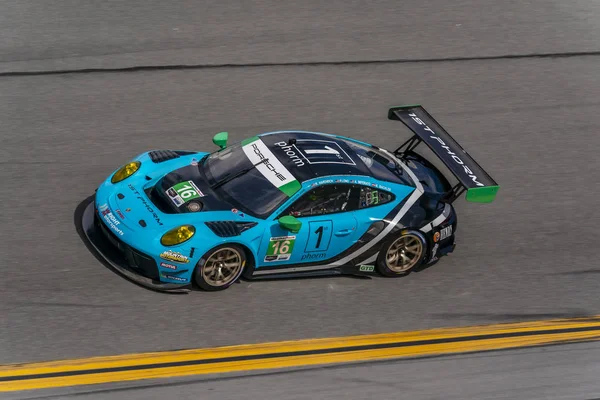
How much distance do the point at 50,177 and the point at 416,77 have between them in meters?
6.21

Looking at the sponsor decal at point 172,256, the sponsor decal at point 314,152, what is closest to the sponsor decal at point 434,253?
the sponsor decal at point 314,152

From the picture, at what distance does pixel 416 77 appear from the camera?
13156 mm

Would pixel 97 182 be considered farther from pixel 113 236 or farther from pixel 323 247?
pixel 323 247

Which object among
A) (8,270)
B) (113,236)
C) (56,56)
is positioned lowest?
(8,270)

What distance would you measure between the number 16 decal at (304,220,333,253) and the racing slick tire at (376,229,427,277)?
703 mm

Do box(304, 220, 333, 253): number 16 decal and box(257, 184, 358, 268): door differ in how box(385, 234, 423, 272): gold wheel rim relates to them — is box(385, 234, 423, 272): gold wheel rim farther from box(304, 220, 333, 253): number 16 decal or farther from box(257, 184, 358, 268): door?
box(304, 220, 333, 253): number 16 decal

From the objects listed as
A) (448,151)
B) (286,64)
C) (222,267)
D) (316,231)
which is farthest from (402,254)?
(286,64)

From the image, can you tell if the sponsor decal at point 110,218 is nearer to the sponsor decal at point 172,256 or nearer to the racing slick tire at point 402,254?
the sponsor decal at point 172,256

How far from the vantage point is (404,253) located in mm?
9094

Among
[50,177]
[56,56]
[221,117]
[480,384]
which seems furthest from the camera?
[56,56]

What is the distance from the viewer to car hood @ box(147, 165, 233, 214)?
329 inches

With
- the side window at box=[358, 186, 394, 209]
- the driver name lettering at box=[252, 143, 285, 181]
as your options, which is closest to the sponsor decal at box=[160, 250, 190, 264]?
the driver name lettering at box=[252, 143, 285, 181]

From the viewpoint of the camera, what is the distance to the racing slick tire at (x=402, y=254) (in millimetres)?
8867

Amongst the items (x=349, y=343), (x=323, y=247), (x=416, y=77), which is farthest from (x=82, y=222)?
(x=416, y=77)
